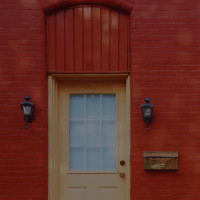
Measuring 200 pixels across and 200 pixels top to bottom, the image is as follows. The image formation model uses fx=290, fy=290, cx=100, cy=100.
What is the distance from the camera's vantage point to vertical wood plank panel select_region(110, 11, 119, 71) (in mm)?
4191

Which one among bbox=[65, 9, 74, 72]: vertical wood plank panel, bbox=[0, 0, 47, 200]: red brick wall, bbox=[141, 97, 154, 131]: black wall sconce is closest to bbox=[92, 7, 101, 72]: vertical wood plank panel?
bbox=[65, 9, 74, 72]: vertical wood plank panel

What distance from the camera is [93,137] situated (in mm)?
4379

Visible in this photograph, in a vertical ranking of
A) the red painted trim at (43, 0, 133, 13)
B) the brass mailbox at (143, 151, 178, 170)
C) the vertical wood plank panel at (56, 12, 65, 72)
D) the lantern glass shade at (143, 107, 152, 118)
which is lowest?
the brass mailbox at (143, 151, 178, 170)

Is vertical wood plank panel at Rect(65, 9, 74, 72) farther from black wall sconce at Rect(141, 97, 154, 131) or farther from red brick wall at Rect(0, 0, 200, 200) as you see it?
black wall sconce at Rect(141, 97, 154, 131)

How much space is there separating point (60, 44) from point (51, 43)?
0.13 meters

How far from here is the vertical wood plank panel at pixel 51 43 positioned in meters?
4.20

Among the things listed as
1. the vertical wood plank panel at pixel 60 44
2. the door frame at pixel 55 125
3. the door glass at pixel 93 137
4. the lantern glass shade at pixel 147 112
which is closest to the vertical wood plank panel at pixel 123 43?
the door frame at pixel 55 125

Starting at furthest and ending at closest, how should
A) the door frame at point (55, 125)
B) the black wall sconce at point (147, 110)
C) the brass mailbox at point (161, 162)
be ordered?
the door frame at point (55, 125) → the brass mailbox at point (161, 162) → the black wall sconce at point (147, 110)

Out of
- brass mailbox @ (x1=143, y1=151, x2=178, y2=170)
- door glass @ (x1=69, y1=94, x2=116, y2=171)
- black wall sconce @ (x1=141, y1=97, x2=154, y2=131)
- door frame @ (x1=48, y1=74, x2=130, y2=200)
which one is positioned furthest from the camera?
door glass @ (x1=69, y1=94, x2=116, y2=171)

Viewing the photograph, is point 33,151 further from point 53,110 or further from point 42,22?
point 42,22

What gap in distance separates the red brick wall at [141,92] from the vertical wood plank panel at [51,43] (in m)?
0.08

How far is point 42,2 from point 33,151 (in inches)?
83.8

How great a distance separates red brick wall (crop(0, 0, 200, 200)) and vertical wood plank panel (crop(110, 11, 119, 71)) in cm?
23

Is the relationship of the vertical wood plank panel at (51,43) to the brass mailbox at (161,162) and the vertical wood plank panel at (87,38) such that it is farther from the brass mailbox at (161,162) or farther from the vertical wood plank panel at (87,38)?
the brass mailbox at (161,162)
